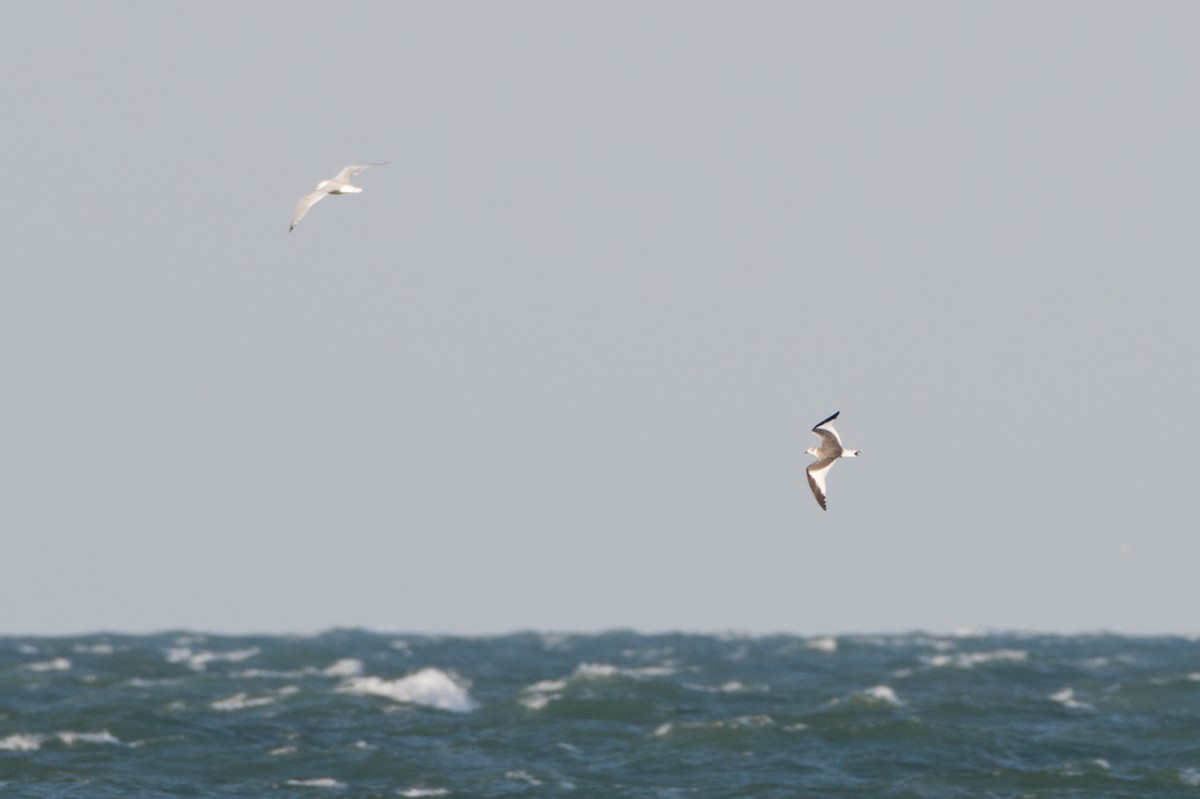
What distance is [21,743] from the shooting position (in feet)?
114

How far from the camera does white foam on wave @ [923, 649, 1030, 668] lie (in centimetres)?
5391

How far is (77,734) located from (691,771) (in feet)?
39.1

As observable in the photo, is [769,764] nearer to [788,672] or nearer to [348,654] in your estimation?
[788,672]

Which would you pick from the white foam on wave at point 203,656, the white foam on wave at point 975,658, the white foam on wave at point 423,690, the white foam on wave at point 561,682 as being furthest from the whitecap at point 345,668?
the white foam on wave at point 975,658

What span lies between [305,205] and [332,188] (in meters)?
0.56

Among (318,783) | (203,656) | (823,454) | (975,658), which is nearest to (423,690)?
(318,783)

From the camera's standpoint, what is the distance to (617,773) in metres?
32.7

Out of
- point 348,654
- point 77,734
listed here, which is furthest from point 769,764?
point 348,654

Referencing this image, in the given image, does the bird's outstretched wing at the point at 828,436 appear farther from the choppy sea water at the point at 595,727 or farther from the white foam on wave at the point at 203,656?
the white foam on wave at the point at 203,656

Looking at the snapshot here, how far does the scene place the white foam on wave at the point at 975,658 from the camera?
53.9 m

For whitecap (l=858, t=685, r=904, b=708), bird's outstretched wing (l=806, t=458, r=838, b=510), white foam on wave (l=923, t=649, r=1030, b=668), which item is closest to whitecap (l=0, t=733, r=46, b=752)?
whitecap (l=858, t=685, r=904, b=708)

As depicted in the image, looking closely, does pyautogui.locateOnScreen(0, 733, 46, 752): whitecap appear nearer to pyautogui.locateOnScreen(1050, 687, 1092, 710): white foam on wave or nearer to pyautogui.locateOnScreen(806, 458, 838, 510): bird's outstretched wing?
pyautogui.locateOnScreen(806, 458, 838, 510): bird's outstretched wing

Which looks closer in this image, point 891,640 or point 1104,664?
point 1104,664

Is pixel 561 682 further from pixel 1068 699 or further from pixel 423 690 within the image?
pixel 1068 699
